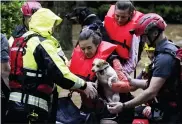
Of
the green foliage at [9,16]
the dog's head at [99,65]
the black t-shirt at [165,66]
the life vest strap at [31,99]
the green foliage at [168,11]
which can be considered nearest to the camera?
the black t-shirt at [165,66]

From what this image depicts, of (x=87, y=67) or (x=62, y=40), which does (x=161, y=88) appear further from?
(x=62, y=40)

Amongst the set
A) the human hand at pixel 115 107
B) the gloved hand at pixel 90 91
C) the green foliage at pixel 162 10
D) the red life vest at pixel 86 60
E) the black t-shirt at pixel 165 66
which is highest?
the black t-shirt at pixel 165 66

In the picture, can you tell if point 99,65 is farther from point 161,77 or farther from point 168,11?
point 168,11

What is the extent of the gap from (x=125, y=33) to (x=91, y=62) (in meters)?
0.61

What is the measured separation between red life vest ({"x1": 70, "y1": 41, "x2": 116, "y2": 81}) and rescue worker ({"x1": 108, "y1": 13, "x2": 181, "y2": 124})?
52cm

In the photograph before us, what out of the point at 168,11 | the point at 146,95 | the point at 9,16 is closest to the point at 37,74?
the point at 146,95

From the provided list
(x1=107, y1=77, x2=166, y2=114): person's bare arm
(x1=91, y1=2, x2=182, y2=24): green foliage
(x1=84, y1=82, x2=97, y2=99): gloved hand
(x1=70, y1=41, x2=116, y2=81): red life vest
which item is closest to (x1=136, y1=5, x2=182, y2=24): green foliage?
(x1=91, y1=2, x2=182, y2=24): green foliage

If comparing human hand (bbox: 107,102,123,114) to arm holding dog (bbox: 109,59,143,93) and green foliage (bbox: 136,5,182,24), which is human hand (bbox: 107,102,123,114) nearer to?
arm holding dog (bbox: 109,59,143,93)

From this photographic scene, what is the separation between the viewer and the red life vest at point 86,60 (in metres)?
4.59

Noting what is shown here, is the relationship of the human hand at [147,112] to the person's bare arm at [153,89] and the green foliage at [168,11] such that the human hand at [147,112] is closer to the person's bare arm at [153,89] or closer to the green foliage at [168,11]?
the person's bare arm at [153,89]

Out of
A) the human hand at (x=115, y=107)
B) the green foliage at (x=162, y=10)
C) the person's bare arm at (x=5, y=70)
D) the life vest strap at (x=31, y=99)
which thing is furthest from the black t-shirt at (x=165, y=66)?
the green foliage at (x=162, y=10)

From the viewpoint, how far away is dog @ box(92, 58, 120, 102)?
4.45 meters

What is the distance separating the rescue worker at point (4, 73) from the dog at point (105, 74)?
2.69 ft

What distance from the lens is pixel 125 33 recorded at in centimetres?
503
